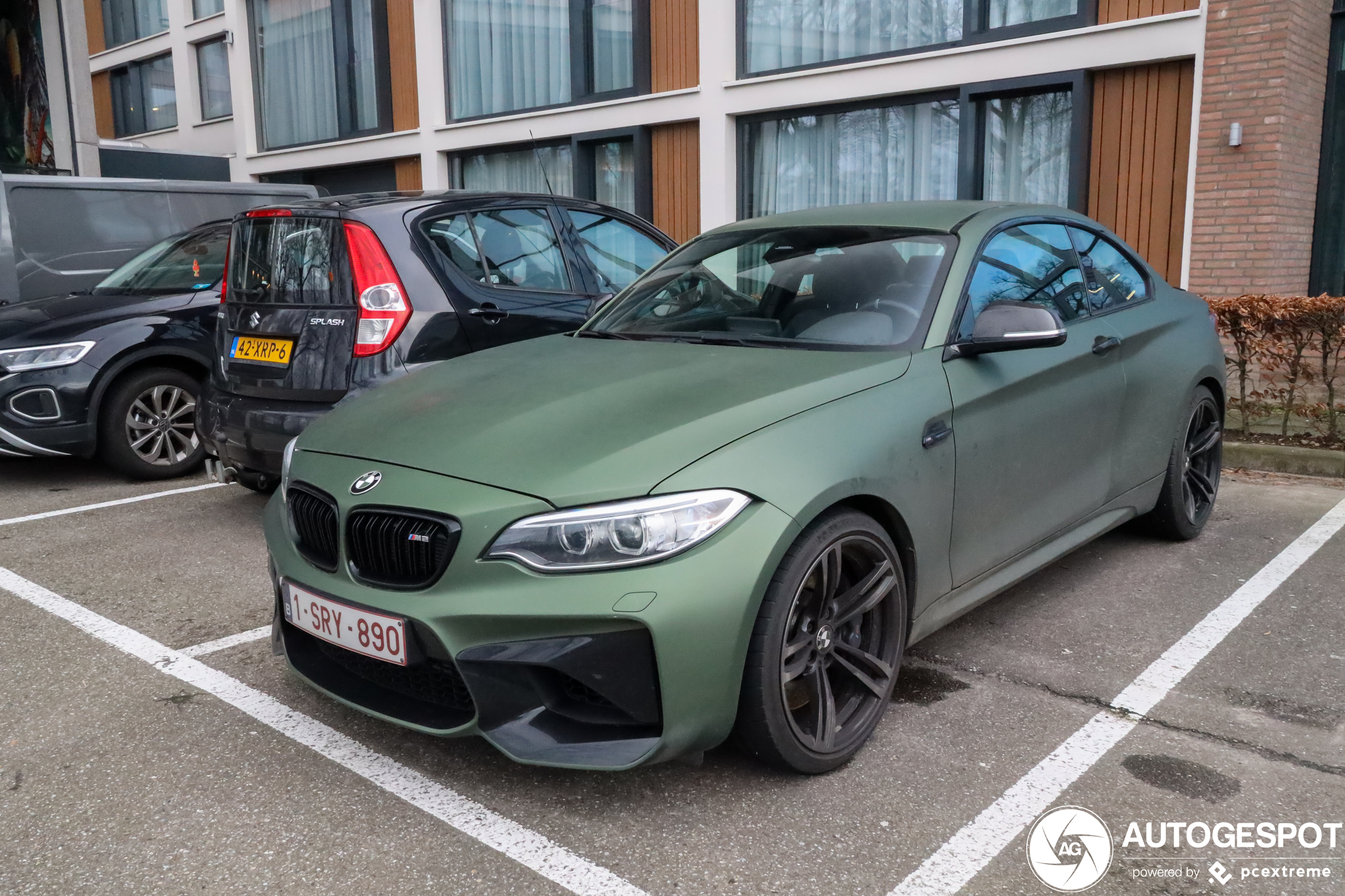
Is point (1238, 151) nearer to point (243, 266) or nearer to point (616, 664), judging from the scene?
point (243, 266)

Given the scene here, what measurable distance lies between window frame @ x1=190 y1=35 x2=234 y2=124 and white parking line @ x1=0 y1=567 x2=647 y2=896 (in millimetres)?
18487

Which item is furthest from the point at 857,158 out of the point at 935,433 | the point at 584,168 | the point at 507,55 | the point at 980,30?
the point at 935,433

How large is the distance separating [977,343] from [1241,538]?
101 inches

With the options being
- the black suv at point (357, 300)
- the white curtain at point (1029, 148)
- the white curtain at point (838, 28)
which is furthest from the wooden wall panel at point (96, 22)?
the black suv at point (357, 300)

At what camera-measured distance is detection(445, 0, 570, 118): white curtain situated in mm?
13469

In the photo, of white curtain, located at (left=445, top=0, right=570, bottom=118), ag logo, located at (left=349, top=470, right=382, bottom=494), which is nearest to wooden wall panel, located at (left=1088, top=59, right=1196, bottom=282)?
white curtain, located at (left=445, top=0, right=570, bottom=118)

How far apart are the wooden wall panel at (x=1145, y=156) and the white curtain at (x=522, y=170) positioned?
633cm

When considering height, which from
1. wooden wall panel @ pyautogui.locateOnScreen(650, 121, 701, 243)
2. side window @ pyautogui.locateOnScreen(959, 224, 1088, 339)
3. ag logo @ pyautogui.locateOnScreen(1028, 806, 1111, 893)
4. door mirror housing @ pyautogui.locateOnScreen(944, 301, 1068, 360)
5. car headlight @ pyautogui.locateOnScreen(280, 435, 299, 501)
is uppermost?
wooden wall panel @ pyautogui.locateOnScreen(650, 121, 701, 243)

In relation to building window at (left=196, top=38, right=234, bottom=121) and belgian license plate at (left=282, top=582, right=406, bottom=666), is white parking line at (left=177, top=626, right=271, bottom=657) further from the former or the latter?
building window at (left=196, top=38, right=234, bottom=121)

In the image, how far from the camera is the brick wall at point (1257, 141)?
7.90 metres

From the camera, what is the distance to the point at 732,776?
2920 millimetres

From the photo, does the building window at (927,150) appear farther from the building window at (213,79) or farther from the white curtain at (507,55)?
the building window at (213,79)

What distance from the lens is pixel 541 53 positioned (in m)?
13.6

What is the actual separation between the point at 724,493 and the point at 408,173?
14093 millimetres
